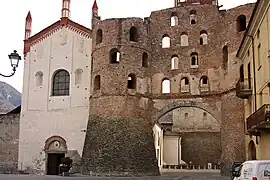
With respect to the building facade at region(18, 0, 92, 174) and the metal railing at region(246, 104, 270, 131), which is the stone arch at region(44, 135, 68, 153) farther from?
the metal railing at region(246, 104, 270, 131)

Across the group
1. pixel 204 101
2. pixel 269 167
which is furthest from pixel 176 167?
pixel 269 167

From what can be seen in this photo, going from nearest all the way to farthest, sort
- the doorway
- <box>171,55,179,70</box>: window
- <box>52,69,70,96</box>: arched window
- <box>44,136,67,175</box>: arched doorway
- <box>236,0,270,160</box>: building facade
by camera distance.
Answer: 1. <box>236,0,270,160</box>: building facade
2. <box>171,55,179,70</box>: window
3. <box>44,136,67,175</box>: arched doorway
4. the doorway
5. <box>52,69,70,96</box>: arched window

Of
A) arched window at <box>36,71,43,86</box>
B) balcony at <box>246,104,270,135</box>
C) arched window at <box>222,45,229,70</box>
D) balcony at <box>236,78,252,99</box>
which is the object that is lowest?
balcony at <box>246,104,270,135</box>

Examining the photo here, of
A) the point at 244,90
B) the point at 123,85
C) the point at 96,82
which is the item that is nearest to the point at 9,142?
the point at 96,82

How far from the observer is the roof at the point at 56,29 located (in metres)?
33.8

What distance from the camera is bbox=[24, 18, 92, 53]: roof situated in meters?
33.8

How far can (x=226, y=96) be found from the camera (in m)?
28.5

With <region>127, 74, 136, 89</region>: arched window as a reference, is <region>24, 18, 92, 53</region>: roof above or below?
above

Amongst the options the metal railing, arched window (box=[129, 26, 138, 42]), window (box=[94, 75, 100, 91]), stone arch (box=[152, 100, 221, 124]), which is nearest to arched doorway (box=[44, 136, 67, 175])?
window (box=[94, 75, 100, 91])

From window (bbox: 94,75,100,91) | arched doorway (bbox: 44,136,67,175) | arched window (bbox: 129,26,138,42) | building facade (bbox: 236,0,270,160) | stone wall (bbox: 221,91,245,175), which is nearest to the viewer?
building facade (bbox: 236,0,270,160)

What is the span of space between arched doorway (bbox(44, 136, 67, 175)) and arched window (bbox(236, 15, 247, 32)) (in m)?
15.9

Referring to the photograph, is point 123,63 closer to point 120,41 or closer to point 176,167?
point 120,41

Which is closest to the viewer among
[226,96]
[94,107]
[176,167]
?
[226,96]

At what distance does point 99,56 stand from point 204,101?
852 cm
